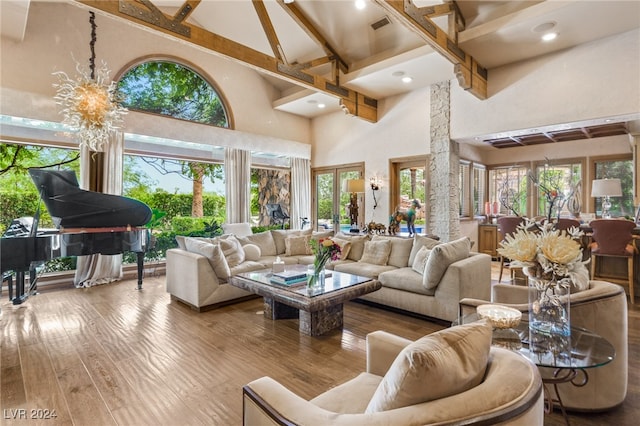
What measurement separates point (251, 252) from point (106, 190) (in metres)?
2.73

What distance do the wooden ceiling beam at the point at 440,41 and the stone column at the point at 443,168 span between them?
2.54 ft

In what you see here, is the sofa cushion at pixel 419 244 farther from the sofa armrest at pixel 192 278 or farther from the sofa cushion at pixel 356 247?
the sofa armrest at pixel 192 278

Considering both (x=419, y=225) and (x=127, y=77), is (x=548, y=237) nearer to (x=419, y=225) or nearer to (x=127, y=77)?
(x=419, y=225)

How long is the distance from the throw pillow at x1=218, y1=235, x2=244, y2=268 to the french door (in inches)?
145

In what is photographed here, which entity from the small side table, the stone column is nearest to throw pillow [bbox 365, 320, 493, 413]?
the small side table

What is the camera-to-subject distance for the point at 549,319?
179cm

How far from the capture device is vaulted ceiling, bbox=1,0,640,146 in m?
3.79

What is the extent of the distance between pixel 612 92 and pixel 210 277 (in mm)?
5937

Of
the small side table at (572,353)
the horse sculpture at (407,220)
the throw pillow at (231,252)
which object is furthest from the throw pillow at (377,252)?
the small side table at (572,353)

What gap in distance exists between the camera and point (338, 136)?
8000 millimetres

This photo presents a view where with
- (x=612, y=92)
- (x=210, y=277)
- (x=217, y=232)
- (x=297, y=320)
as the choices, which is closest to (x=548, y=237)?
(x=297, y=320)

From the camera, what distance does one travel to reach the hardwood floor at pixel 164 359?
2113 millimetres

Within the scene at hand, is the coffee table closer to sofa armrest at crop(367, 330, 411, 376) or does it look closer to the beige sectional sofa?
the beige sectional sofa

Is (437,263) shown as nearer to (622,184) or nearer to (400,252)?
(400,252)
